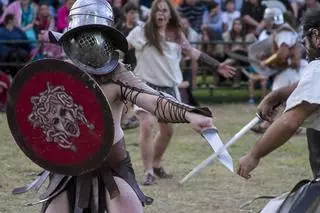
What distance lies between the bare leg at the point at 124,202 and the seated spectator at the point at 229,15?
12098 millimetres

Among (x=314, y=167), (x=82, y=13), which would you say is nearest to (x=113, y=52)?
(x=82, y=13)

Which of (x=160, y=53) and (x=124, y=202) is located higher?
(x=124, y=202)

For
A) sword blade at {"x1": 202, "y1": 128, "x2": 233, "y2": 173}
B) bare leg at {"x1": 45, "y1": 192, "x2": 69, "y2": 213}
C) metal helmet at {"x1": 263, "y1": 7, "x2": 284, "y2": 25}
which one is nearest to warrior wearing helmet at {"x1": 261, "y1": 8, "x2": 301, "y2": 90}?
metal helmet at {"x1": 263, "y1": 7, "x2": 284, "y2": 25}

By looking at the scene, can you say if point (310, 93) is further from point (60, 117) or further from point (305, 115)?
point (60, 117)

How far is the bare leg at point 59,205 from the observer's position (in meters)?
4.70

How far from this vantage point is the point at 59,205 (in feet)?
15.5

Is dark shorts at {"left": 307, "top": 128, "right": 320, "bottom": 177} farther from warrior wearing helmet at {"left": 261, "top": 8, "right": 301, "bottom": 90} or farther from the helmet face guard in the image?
warrior wearing helmet at {"left": 261, "top": 8, "right": 301, "bottom": 90}

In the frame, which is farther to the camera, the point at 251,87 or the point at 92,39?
the point at 251,87

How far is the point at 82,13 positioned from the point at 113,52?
25 cm

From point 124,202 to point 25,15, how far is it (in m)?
10.8

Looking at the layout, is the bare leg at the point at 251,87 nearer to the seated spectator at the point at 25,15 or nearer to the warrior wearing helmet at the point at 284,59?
the warrior wearing helmet at the point at 284,59

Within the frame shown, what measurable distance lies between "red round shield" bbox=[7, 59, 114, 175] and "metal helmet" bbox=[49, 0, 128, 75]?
8.7 inches

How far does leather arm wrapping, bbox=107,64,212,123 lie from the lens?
14.2ft

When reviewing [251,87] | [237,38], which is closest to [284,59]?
[251,87]
